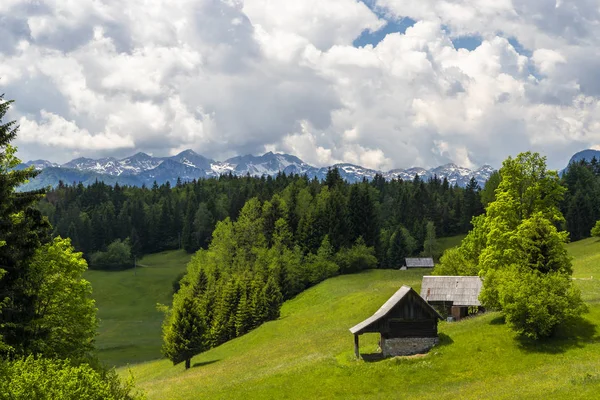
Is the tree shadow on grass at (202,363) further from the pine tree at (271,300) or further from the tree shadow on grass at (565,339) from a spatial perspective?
the tree shadow on grass at (565,339)

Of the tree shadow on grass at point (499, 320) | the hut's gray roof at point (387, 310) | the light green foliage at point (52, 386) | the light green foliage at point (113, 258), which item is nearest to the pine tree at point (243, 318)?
the hut's gray roof at point (387, 310)

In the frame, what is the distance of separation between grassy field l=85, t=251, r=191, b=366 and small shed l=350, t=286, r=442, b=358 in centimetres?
5041

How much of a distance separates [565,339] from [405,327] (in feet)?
39.6

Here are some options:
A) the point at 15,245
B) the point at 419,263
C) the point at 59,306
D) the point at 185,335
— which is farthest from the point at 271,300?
the point at 419,263

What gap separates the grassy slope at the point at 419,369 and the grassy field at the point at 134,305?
3192 centimetres

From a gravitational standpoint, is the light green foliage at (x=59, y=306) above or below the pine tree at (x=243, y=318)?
above

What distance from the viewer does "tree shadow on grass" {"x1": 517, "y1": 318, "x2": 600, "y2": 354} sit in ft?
115

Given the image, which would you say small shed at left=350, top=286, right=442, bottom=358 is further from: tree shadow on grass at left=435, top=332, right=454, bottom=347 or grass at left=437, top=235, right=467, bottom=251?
grass at left=437, top=235, right=467, bottom=251

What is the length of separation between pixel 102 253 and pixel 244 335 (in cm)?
10237

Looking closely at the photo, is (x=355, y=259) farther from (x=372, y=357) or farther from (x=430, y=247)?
(x=372, y=357)

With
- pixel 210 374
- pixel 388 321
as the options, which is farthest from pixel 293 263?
pixel 388 321

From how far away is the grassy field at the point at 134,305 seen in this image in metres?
86.2

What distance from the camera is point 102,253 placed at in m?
156

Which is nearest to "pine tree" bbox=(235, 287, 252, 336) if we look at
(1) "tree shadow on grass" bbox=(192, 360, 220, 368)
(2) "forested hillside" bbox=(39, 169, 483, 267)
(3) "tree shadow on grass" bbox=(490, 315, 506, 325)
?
(1) "tree shadow on grass" bbox=(192, 360, 220, 368)
